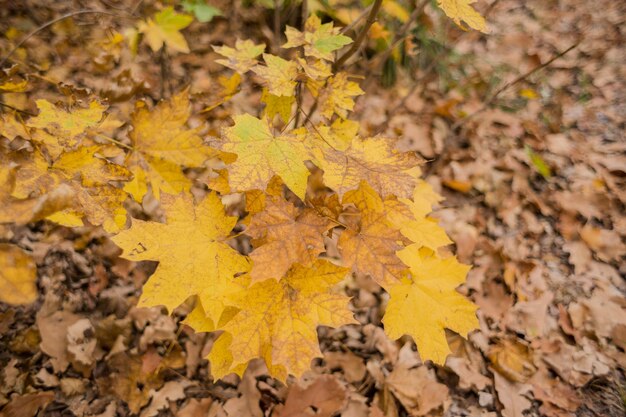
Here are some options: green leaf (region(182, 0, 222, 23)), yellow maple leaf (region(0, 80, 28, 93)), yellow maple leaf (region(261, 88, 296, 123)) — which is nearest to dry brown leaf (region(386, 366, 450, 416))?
yellow maple leaf (region(261, 88, 296, 123))

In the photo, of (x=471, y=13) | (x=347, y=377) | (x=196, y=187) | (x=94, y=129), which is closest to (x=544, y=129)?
(x=471, y=13)

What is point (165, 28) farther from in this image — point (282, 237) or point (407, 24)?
point (282, 237)

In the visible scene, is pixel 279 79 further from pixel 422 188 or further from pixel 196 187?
pixel 196 187

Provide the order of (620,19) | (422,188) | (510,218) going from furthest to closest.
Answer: (620,19)
(510,218)
(422,188)

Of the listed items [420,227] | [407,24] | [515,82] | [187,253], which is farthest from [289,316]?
[515,82]

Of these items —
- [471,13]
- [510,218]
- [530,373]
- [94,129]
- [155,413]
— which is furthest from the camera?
[510,218]

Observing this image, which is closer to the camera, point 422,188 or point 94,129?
point 94,129

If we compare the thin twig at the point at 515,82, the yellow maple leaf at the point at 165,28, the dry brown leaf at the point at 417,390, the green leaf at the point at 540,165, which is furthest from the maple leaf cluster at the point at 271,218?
the green leaf at the point at 540,165
